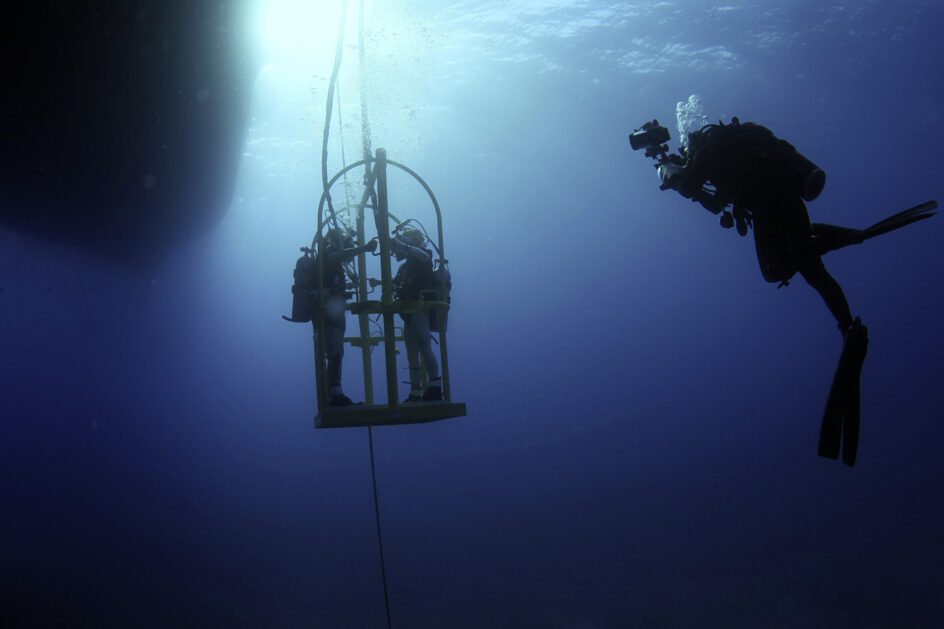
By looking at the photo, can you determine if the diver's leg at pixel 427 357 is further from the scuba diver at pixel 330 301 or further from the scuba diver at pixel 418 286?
the scuba diver at pixel 330 301

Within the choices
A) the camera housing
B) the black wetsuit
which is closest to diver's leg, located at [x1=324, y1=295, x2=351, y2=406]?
the camera housing

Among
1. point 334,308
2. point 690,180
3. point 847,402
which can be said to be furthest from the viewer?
point 334,308

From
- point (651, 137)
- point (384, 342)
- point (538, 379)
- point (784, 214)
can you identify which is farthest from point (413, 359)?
point (538, 379)

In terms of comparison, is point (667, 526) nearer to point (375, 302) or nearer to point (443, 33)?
point (443, 33)

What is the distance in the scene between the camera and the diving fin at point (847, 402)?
3.83 metres

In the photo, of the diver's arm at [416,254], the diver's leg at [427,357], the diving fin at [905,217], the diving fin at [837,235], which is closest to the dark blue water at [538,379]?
the diver's arm at [416,254]

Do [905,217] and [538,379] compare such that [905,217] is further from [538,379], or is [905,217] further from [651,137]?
[538,379]

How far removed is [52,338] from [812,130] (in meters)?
49.3

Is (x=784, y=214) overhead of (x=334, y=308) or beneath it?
beneath

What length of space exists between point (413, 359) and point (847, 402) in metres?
5.14

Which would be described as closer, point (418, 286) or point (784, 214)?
point (784, 214)

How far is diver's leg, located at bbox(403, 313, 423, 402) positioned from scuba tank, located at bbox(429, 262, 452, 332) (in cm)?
29

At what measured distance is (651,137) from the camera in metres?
4.56

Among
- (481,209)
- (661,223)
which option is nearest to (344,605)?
(481,209)
